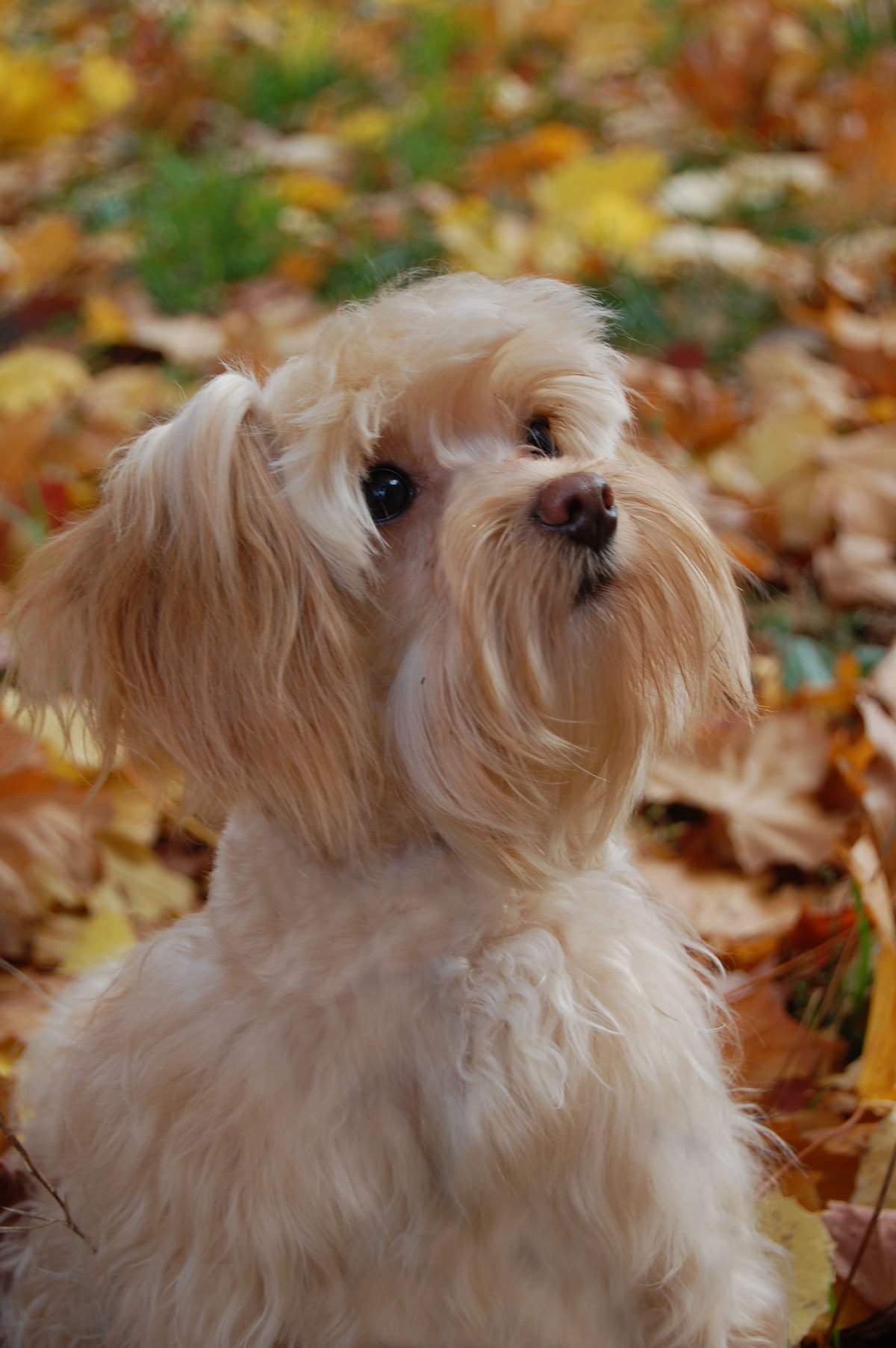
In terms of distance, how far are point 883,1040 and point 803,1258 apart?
0.29m

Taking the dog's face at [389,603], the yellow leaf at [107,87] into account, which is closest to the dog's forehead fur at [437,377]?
the dog's face at [389,603]

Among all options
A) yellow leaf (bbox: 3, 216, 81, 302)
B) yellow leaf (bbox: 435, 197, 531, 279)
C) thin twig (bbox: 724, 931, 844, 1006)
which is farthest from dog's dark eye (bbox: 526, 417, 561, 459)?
yellow leaf (bbox: 3, 216, 81, 302)

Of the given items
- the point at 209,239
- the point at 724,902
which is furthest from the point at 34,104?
the point at 724,902

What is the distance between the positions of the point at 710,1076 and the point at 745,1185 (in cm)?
16

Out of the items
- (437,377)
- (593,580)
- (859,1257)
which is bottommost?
(859,1257)

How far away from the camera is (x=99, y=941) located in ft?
6.94

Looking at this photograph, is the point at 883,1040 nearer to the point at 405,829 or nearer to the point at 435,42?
the point at 405,829

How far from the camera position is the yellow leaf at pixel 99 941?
210 centimetres

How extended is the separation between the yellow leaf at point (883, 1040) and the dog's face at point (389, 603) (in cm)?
56

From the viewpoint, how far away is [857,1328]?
63.5 inches

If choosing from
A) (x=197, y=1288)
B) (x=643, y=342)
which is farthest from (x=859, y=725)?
(x=197, y=1288)

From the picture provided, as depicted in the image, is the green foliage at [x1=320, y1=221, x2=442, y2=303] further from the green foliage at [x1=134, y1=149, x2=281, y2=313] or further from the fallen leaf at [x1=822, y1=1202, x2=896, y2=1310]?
the fallen leaf at [x1=822, y1=1202, x2=896, y2=1310]

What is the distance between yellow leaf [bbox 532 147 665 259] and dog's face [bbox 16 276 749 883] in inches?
97.9

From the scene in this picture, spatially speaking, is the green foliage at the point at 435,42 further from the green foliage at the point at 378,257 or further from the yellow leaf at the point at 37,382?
the yellow leaf at the point at 37,382
